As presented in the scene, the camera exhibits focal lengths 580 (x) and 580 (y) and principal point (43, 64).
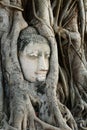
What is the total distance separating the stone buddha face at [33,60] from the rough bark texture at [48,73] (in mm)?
49

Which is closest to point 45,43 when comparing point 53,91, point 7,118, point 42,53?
point 42,53

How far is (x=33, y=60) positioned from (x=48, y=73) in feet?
0.47

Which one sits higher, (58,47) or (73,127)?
(58,47)

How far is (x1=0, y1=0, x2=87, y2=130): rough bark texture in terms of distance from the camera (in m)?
3.61

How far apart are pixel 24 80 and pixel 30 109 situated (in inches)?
7.9

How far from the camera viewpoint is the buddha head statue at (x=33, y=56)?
3.70 m

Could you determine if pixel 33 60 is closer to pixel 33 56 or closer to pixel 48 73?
pixel 33 56

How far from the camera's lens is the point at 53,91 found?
147 inches

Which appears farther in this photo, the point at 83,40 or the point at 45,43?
the point at 83,40

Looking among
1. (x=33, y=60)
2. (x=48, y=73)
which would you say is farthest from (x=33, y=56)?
(x=48, y=73)

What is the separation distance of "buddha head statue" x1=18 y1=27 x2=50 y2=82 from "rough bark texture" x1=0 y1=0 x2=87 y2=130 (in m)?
0.03

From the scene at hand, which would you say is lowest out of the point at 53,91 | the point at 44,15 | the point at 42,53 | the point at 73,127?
the point at 73,127

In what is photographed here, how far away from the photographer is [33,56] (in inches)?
146

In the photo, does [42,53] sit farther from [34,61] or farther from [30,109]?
[30,109]
